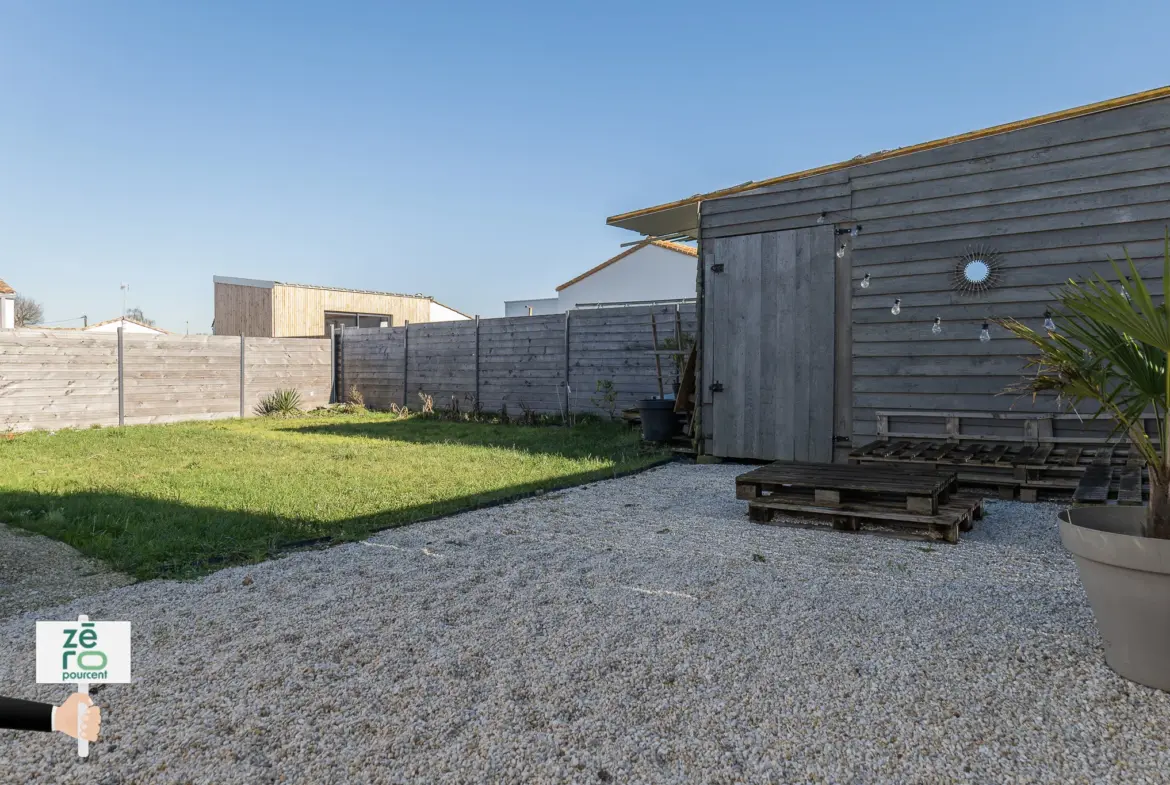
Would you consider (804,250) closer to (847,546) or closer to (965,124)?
(965,124)

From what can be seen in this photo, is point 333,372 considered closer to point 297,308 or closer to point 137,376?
point 137,376

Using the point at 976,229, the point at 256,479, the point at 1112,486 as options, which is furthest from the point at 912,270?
the point at 256,479

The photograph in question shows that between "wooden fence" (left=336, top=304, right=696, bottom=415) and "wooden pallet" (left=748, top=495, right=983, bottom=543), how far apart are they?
4640 millimetres

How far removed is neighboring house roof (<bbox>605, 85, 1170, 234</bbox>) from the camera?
5688 mm

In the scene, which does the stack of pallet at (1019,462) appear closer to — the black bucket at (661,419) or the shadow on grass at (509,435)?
the black bucket at (661,419)

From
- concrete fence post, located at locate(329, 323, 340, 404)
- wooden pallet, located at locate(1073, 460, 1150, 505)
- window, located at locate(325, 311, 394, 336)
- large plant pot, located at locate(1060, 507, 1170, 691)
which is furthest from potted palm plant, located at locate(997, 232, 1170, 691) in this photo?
window, located at locate(325, 311, 394, 336)

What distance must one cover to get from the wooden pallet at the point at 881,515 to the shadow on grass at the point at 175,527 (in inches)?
83.7

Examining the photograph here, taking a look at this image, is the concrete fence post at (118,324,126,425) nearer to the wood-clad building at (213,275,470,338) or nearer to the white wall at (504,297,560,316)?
the wood-clad building at (213,275,470,338)

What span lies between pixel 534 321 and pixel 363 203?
5.92 meters

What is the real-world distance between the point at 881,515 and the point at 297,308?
23.2m

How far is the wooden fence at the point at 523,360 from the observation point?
11.1 metres

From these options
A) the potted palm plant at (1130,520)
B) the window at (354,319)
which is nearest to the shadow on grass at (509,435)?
the potted palm plant at (1130,520)

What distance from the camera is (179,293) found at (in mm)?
28609

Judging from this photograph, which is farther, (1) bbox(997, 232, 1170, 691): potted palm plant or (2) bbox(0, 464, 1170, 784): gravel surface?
(1) bbox(997, 232, 1170, 691): potted palm plant
